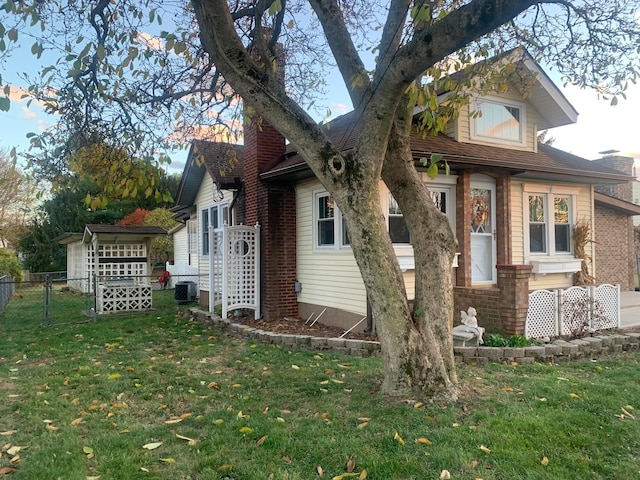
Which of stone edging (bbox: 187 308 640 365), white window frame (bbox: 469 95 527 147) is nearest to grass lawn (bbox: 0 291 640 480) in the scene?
stone edging (bbox: 187 308 640 365)

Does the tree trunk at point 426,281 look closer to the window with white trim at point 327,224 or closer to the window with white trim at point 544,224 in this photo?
the window with white trim at point 327,224

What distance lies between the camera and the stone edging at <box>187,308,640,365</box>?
685 cm

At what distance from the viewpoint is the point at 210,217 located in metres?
13.9

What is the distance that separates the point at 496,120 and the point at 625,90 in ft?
12.0

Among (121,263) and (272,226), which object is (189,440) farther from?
(121,263)

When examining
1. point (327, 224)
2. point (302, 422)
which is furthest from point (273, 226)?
point (302, 422)

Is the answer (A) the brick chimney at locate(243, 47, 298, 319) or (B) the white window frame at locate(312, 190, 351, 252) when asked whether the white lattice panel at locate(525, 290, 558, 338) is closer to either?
(B) the white window frame at locate(312, 190, 351, 252)

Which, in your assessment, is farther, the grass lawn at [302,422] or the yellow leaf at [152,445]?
the yellow leaf at [152,445]

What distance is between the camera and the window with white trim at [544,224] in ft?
34.0

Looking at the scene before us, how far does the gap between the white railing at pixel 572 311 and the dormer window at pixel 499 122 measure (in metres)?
3.86

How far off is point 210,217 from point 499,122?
27.5 feet

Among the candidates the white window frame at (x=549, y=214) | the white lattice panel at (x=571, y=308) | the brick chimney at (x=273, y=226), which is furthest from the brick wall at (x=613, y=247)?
the brick chimney at (x=273, y=226)

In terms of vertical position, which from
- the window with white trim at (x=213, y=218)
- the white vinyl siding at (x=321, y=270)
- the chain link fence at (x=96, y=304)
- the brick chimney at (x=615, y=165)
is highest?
the brick chimney at (x=615, y=165)

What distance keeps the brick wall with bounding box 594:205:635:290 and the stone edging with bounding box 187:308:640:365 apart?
626 centimetres
